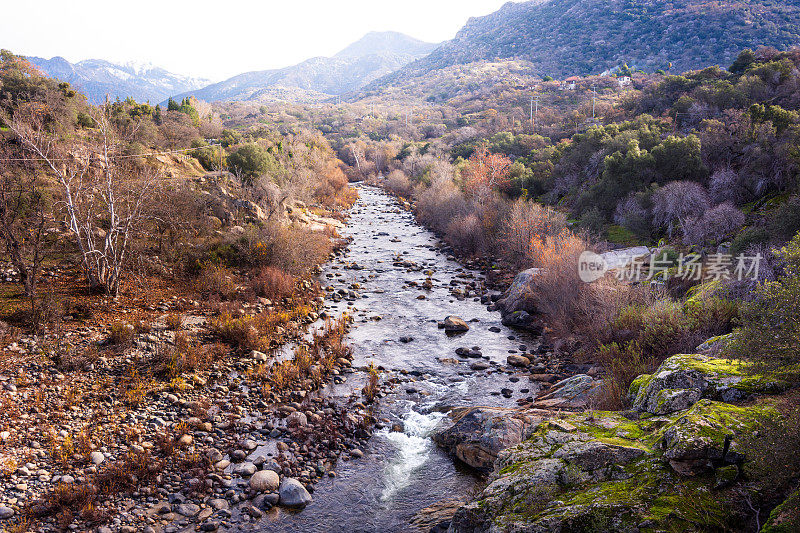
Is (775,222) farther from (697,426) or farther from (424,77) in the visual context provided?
(424,77)

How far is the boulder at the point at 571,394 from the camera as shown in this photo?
10.1 m

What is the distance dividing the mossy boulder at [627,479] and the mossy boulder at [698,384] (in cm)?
45

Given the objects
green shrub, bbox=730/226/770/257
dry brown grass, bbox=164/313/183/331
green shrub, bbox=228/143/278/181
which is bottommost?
dry brown grass, bbox=164/313/183/331

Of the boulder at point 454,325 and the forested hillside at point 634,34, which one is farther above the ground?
the forested hillside at point 634,34

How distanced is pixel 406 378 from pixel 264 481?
18.7ft

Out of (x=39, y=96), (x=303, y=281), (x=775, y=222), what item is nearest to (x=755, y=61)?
(x=775, y=222)

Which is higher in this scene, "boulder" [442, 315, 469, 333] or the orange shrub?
the orange shrub

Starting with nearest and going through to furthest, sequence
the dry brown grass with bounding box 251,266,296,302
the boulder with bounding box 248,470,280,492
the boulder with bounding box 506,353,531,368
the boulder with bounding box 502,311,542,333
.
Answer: the boulder with bounding box 248,470,280,492 → the boulder with bounding box 506,353,531,368 → the boulder with bounding box 502,311,542,333 → the dry brown grass with bounding box 251,266,296,302

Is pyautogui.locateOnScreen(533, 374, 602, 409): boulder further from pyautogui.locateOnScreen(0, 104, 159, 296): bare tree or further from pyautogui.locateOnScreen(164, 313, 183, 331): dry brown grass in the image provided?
pyautogui.locateOnScreen(0, 104, 159, 296): bare tree

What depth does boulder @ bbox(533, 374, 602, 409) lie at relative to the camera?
10059mm

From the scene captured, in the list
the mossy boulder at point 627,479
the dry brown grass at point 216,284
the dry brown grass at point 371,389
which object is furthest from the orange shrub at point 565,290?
the dry brown grass at point 216,284

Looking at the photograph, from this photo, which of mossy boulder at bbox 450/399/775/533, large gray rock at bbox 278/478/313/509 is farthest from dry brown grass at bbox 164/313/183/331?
mossy boulder at bbox 450/399/775/533

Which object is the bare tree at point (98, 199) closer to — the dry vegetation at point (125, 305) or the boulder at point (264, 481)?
the dry vegetation at point (125, 305)

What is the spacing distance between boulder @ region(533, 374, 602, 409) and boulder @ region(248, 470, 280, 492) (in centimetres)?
664
